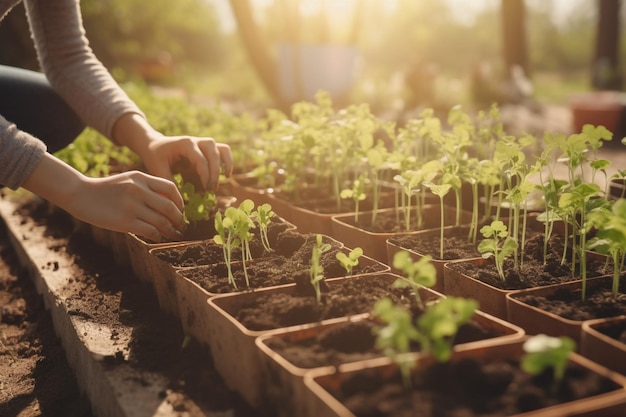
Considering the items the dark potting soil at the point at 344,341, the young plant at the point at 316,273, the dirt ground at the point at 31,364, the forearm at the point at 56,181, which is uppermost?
the forearm at the point at 56,181

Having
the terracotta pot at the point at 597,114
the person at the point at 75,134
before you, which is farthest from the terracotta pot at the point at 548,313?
the terracotta pot at the point at 597,114

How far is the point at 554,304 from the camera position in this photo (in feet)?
5.51

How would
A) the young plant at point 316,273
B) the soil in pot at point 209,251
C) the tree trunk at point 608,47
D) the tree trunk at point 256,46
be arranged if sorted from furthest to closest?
the tree trunk at point 608,47
the tree trunk at point 256,46
the soil in pot at point 209,251
the young plant at point 316,273

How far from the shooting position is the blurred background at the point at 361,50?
9.46m

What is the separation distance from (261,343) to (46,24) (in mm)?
1938

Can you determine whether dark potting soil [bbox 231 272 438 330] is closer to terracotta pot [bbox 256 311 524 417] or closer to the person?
terracotta pot [bbox 256 311 524 417]

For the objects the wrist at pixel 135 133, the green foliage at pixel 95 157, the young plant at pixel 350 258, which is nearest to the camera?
the young plant at pixel 350 258

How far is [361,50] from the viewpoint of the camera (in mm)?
19266

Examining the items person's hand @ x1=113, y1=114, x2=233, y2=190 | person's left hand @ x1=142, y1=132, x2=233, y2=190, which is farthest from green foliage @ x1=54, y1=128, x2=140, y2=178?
person's left hand @ x1=142, y1=132, x2=233, y2=190

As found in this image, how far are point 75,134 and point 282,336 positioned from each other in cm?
217

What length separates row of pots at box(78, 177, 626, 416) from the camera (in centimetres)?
125

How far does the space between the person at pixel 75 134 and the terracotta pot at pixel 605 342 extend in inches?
39.2

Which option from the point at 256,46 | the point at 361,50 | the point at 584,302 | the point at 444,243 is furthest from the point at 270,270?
the point at 361,50

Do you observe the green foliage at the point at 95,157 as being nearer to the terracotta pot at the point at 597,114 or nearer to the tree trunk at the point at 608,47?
the terracotta pot at the point at 597,114
